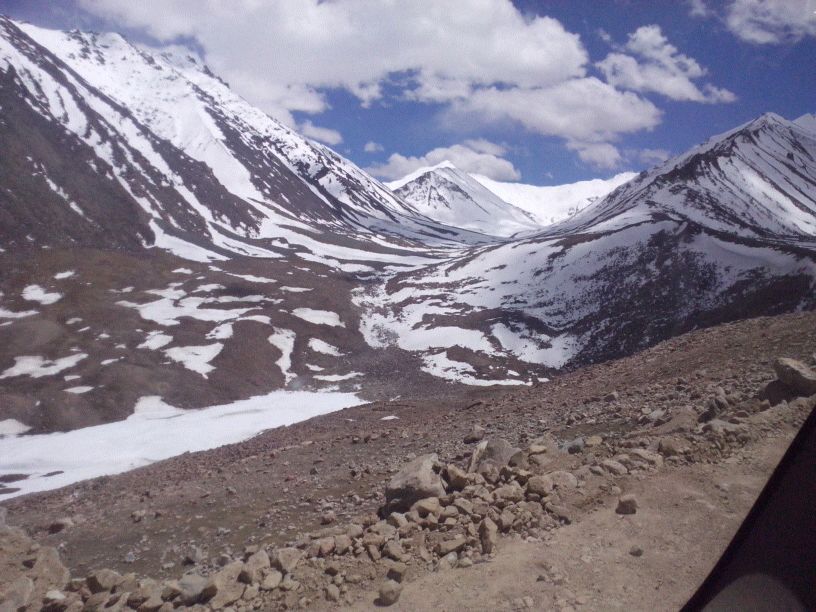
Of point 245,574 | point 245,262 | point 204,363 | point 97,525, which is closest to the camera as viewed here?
point 245,574

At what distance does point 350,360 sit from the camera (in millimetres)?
62938

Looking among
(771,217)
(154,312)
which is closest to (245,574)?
(154,312)

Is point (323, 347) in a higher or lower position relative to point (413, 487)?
higher

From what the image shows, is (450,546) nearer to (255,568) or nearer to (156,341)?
(255,568)

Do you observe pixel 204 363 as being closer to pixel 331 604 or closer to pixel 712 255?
pixel 331 604

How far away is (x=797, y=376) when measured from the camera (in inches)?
308

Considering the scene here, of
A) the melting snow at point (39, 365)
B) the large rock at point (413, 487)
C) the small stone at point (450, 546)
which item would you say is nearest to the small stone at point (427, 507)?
the large rock at point (413, 487)

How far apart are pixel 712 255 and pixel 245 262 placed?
81.6 m

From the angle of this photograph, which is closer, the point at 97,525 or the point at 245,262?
the point at 97,525

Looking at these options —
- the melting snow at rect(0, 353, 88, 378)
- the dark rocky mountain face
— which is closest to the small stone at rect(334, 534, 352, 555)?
the dark rocky mountain face

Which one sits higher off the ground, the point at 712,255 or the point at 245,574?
the point at 712,255

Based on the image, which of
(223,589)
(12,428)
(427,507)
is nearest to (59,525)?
(223,589)

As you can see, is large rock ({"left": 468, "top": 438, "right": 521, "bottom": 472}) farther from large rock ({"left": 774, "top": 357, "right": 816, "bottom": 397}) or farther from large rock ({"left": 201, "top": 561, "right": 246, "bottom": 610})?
large rock ({"left": 774, "top": 357, "right": 816, "bottom": 397})

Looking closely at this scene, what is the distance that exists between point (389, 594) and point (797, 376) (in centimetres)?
664
